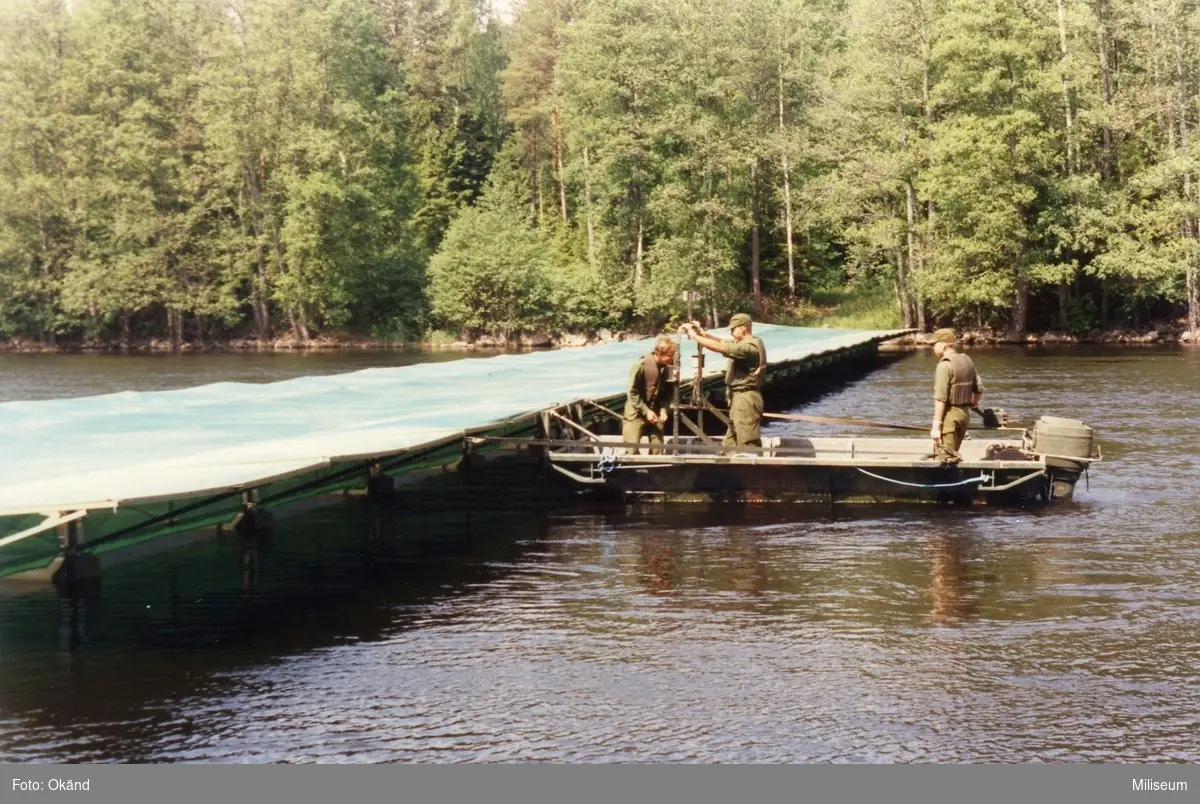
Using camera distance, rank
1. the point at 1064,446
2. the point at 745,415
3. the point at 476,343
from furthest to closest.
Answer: the point at 476,343 < the point at 745,415 < the point at 1064,446

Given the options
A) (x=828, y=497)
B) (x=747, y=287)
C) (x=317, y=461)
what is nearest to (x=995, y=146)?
(x=747, y=287)

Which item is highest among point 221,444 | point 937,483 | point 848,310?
point 848,310

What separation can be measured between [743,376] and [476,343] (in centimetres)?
5273

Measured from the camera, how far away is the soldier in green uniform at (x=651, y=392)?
17.9m

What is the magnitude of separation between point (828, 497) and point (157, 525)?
27.5ft

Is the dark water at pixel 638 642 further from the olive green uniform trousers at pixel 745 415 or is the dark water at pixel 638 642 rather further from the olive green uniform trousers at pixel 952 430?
the olive green uniform trousers at pixel 745 415

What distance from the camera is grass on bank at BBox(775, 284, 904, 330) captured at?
208 ft

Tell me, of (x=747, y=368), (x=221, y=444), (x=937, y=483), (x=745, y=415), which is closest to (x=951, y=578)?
(x=937, y=483)

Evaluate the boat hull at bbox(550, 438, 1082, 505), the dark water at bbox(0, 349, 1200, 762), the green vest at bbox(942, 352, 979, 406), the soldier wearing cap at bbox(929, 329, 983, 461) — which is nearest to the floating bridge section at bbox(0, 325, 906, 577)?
the dark water at bbox(0, 349, 1200, 762)

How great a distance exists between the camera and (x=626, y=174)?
66.6 m

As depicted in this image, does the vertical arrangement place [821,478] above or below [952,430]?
below

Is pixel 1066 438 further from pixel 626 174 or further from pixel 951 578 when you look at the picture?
pixel 626 174

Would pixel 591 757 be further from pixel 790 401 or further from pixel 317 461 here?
pixel 790 401

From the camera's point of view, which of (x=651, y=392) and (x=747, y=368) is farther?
(x=651, y=392)
